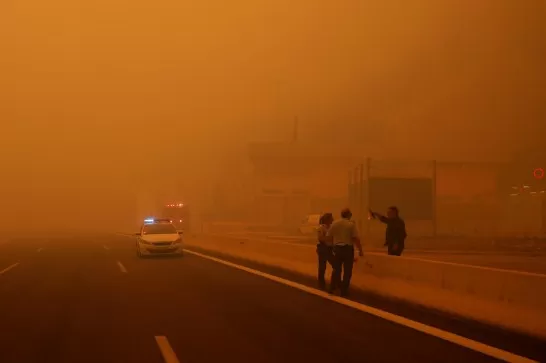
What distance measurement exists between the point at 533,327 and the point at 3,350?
685cm

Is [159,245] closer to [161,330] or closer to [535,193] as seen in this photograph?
[161,330]

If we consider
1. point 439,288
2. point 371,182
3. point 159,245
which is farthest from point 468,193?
point 439,288

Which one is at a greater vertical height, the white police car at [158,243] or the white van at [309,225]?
the white van at [309,225]

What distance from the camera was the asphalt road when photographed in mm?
7766

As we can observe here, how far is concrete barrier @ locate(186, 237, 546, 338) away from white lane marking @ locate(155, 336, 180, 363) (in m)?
4.77

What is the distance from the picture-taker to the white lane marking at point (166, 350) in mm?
7461

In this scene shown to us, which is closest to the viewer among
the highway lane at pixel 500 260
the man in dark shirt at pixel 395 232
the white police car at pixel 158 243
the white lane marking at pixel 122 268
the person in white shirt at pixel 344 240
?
the person in white shirt at pixel 344 240

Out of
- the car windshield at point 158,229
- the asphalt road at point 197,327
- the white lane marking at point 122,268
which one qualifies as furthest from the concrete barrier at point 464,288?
the car windshield at point 158,229

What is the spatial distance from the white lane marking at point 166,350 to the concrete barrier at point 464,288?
477 cm

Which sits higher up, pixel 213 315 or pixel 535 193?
pixel 535 193

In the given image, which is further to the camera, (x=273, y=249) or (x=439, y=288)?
(x=273, y=249)

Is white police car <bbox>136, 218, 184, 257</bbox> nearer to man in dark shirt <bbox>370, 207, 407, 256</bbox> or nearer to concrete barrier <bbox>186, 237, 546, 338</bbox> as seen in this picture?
concrete barrier <bbox>186, 237, 546, 338</bbox>

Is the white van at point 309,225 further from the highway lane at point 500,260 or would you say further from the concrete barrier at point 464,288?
the concrete barrier at point 464,288

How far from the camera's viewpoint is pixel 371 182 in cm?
5216
